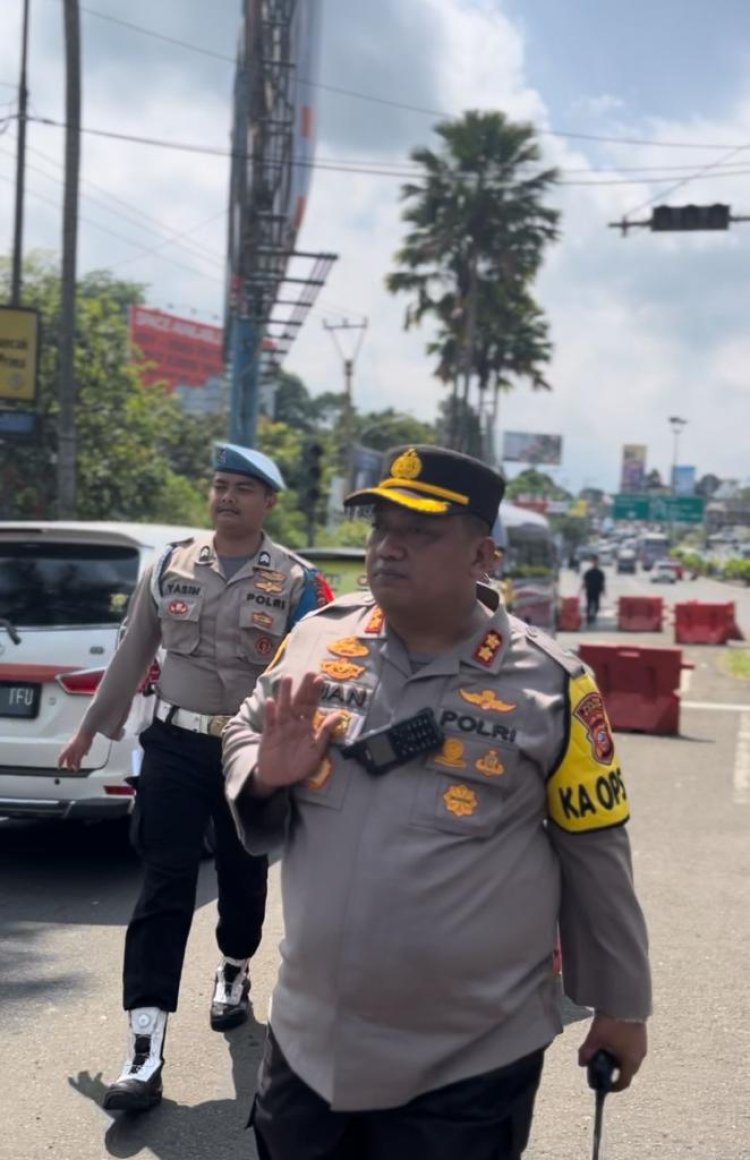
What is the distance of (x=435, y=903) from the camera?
2367 millimetres

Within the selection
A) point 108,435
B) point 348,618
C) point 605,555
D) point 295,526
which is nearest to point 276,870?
point 348,618

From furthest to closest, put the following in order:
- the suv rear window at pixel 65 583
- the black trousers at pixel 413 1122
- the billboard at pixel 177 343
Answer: the billboard at pixel 177 343 → the suv rear window at pixel 65 583 → the black trousers at pixel 413 1122

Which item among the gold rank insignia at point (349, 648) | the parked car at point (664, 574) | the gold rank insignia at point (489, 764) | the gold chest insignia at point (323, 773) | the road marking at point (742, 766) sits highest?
the gold rank insignia at point (349, 648)

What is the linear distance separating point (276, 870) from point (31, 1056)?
297 cm

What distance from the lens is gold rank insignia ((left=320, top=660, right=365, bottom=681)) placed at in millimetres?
2527

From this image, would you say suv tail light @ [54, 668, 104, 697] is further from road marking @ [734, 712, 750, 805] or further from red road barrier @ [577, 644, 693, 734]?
red road barrier @ [577, 644, 693, 734]

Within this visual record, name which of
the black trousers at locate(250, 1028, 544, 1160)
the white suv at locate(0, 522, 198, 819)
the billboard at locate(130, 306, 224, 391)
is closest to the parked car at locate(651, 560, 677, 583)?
the billboard at locate(130, 306, 224, 391)

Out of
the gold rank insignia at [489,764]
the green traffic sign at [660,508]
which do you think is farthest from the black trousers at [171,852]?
the green traffic sign at [660,508]

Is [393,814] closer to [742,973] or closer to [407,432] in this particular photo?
[742,973]

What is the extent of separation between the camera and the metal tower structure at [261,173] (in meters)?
28.8

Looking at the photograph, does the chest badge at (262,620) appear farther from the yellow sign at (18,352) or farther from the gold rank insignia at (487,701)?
the yellow sign at (18,352)

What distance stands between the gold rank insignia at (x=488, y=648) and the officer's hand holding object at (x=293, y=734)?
0.27 meters

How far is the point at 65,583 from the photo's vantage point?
692cm

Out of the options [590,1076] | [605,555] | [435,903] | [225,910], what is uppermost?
[435,903]
